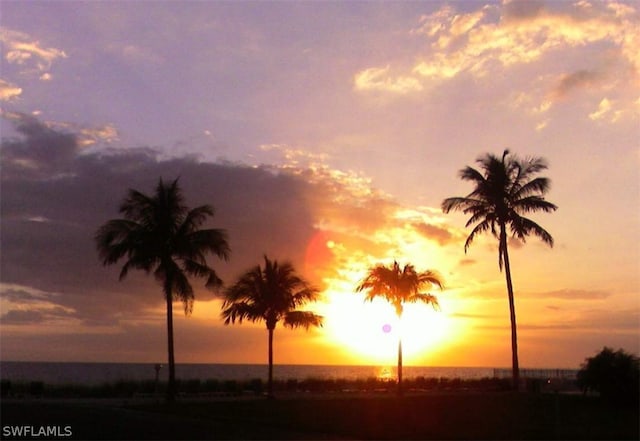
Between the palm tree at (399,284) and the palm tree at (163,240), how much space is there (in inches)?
488

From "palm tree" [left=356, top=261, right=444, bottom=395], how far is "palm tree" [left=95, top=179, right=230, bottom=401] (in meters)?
12.4

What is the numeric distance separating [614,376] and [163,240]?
2186 centimetres

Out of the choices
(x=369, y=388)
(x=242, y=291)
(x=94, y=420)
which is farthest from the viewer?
(x=369, y=388)

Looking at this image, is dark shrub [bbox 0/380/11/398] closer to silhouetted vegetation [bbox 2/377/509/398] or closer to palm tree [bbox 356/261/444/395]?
silhouetted vegetation [bbox 2/377/509/398]

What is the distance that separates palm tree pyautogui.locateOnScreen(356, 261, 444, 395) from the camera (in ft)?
155

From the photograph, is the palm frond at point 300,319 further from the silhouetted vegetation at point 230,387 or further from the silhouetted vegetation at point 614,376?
the silhouetted vegetation at point 614,376

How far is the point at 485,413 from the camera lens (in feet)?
97.3

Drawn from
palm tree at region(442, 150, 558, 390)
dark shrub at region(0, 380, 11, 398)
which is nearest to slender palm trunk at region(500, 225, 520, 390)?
palm tree at region(442, 150, 558, 390)

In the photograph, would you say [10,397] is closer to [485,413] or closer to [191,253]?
[191,253]

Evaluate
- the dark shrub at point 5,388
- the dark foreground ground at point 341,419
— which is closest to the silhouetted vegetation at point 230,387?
the dark shrub at point 5,388

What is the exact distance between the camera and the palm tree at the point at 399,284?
4709cm

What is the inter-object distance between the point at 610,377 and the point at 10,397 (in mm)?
30328

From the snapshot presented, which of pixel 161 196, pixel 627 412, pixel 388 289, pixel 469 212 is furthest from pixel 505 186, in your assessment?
pixel 161 196

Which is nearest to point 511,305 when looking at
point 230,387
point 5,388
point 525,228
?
point 525,228
